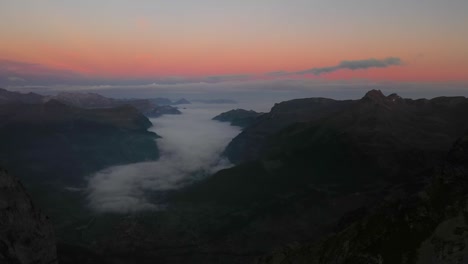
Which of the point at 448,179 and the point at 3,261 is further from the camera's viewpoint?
the point at 3,261

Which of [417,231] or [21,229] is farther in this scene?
[21,229]

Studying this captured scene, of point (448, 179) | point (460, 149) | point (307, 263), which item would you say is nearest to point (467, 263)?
point (448, 179)

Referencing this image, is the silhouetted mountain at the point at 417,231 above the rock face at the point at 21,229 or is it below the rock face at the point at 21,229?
above

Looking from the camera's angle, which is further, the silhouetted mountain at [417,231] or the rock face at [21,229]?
the rock face at [21,229]

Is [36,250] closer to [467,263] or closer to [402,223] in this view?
[402,223]

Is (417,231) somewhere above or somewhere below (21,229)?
above

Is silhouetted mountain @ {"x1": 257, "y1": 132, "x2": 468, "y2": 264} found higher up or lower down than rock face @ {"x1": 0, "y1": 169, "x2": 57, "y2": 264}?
higher up

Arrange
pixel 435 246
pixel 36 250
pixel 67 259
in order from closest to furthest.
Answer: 1. pixel 435 246
2. pixel 36 250
3. pixel 67 259

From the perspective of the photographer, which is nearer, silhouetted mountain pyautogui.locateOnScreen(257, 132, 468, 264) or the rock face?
silhouetted mountain pyautogui.locateOnScreen(257, 132, 468, 264)
